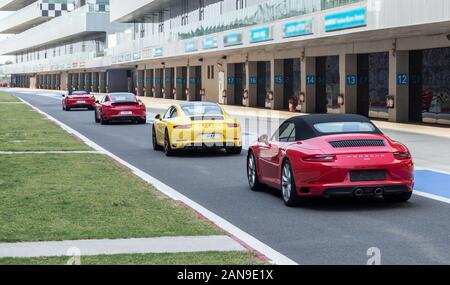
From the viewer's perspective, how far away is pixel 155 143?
68.9 ft

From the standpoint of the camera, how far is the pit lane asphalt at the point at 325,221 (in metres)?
7.99

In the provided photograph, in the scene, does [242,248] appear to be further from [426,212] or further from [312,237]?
[426,212]

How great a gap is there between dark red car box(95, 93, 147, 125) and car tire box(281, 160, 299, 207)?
72.1 feet

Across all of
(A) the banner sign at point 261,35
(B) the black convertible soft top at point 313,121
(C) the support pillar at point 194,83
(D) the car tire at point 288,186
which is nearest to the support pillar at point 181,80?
(C) the support pillar at point 194,83

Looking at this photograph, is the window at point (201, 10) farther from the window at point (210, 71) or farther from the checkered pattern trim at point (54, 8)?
the checkered pattern trim at point (54, 8)

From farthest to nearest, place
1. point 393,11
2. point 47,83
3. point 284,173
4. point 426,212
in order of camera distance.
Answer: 1. point 47,83
2. point 393,11
3. point 284,173
4. point 426,212

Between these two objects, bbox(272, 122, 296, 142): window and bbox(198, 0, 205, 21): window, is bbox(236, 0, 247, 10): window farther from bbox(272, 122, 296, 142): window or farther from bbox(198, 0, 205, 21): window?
bbox(272, 122, 296, 142): window

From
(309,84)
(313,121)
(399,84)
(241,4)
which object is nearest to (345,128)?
(313,121)

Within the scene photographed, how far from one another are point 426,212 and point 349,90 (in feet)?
90.2

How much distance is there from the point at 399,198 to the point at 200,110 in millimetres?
8836

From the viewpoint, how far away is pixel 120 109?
33.1 meters

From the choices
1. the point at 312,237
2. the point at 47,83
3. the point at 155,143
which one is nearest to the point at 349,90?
the point at 155,143

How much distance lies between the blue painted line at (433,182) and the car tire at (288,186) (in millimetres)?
2499

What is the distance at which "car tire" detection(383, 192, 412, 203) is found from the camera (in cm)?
1132
